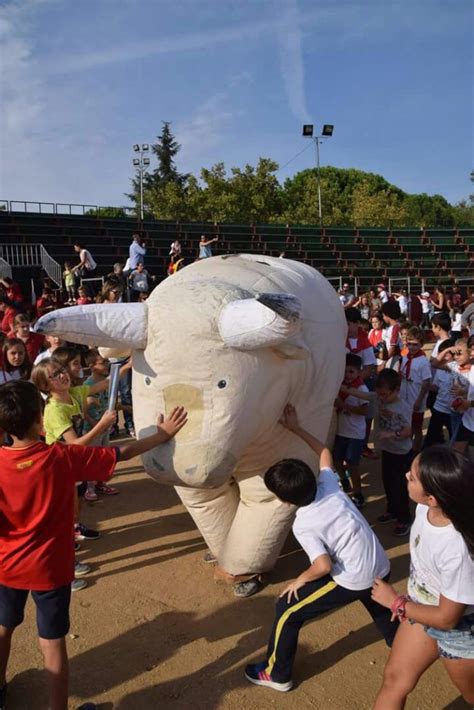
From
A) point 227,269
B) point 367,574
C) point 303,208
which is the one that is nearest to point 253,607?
point 367,574

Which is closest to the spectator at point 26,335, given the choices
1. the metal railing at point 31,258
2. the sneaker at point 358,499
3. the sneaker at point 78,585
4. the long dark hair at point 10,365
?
the long dark hair at point 10,365

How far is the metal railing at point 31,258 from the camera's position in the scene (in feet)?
53.2

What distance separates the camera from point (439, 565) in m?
2.05

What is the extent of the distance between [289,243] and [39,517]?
2447 centimetres

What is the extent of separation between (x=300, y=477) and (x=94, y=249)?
62.0ft

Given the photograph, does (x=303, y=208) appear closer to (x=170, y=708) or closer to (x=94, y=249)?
(x=94, y=249)

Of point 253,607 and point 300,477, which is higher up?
point 300,477

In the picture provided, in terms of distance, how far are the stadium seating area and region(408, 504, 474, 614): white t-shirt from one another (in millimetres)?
17391

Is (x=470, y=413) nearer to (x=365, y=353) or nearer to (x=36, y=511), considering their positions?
(x=365, y=353)

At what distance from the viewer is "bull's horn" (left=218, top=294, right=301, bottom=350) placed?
283 centimetres

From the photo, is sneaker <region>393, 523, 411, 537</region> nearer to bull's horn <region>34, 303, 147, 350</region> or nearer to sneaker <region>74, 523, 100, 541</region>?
sneaker <region>74, 523, 100, 541</region>

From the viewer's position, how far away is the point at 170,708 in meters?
2.72

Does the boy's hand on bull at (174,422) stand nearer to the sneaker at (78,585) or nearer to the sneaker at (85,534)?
the sneaker at (78,585)

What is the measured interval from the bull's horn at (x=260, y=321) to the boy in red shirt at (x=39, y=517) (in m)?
0.90
